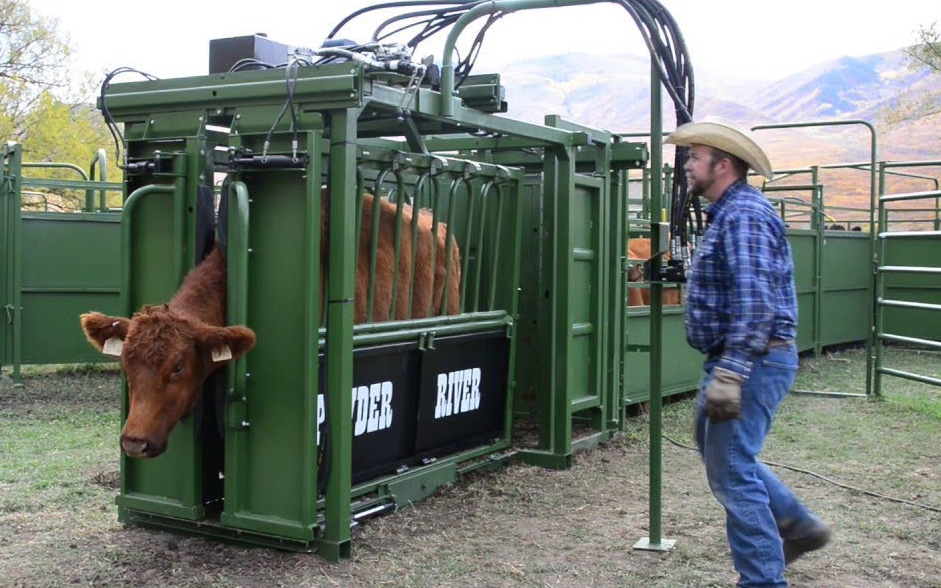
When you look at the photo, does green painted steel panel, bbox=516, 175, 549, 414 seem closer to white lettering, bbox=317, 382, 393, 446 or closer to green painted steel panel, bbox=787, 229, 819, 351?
white lettering, bbox=317, 382, 393, 446

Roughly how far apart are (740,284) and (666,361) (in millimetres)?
5859

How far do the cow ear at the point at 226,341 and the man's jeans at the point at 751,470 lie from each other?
2.09 meters

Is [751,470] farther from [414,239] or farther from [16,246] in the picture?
[16,246]

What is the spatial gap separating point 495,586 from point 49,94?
1086 inches

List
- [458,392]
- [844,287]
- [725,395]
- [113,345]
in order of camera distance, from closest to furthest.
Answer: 1. [725,395]
2. [113,345]
3. [458,392]
4. [844,287]

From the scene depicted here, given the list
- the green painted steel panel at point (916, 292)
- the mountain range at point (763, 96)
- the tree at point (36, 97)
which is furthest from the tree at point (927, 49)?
the mountain range at point (763, 96)

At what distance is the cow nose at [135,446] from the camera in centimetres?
460

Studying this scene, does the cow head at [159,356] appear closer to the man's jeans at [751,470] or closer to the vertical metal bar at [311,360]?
the vertical metal bar at [311,360]

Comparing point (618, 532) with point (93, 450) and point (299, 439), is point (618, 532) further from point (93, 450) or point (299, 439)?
point (93, 450)

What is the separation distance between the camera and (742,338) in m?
3.98

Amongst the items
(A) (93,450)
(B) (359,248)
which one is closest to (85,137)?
(A) (93,450)

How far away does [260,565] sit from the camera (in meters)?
4.96

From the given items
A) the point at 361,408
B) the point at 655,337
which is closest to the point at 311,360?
the point at 361,408

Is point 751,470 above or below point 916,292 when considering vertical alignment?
below
